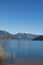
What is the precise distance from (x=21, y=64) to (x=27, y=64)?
0.94 m

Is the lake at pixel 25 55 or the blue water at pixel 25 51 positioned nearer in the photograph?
the lake at pixel 25 55

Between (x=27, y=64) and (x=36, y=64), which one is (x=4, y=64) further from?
(x=36, y=64)

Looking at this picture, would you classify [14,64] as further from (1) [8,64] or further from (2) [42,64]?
(2) [42,64]

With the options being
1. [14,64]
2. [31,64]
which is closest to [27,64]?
[31,64]

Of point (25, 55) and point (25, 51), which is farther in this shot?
point (25, 51)

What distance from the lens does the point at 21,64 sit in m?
21.2

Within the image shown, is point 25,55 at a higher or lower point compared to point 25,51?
lower

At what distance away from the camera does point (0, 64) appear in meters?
20.8

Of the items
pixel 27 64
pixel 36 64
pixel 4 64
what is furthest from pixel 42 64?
pixel 4 64

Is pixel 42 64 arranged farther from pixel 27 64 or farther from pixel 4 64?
pixel 4 64

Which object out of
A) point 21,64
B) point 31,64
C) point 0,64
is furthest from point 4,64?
point 31,64

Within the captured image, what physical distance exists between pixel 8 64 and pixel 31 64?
3597mm

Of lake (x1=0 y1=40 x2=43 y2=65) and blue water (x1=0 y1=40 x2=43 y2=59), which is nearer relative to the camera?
lake (x1=0 y1=40 x2=43 y2=65)

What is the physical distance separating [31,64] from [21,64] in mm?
1580
